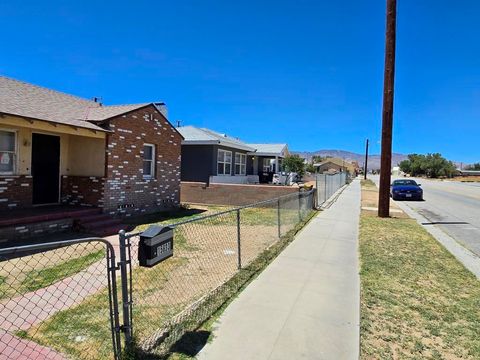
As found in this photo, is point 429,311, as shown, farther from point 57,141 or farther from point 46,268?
point 57,141

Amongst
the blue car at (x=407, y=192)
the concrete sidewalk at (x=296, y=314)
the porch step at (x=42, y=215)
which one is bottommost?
the concrete sidewalk at (x=296, y=314)

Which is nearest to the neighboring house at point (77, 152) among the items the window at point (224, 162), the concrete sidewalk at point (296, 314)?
the concrete sidewalk at point (296, 314)

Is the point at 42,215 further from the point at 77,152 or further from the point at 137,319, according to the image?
the point at 137,319

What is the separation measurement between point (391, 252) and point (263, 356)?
592 centimetres

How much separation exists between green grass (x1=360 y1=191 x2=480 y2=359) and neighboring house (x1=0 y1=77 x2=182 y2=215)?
26.1ft

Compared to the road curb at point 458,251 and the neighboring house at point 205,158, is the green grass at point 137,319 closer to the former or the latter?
the road curb at point 458,251

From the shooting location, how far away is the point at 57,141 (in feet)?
37.8

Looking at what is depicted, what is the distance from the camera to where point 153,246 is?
3537mm

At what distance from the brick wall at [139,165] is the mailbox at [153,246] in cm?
836

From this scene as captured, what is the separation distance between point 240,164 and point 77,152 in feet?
49.5

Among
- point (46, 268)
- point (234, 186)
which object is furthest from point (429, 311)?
point (234, 186)

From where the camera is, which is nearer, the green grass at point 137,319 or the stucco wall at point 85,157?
the green grass at point 137,319

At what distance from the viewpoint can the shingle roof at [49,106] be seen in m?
9.42

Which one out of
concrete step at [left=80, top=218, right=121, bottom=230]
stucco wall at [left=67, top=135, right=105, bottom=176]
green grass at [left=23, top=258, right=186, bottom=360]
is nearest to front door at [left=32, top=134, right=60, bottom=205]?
stucco wall at [left=67, top=135, right=105, bottom=176]
